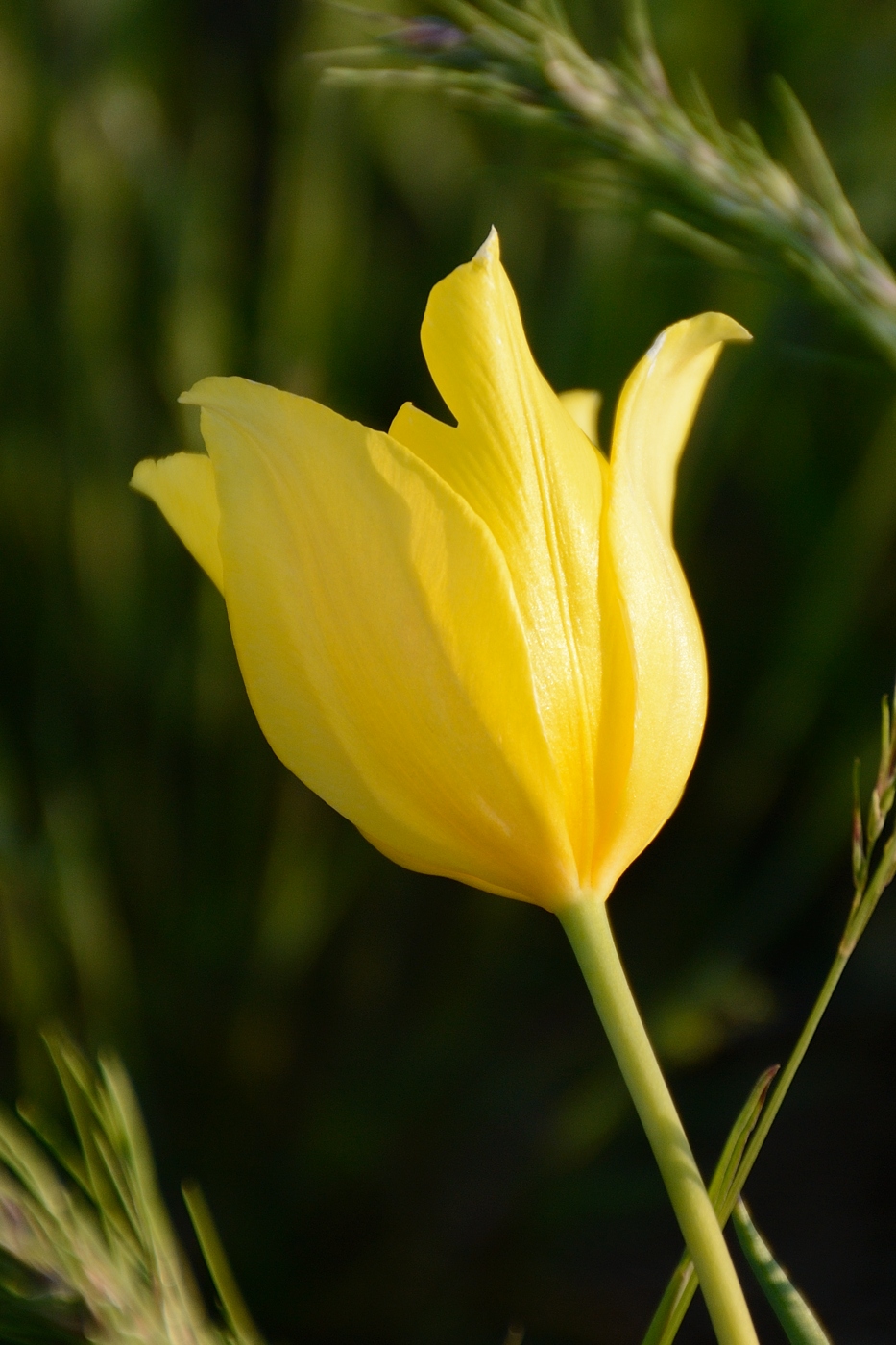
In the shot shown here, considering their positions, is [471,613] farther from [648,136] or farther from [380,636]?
[648,136]

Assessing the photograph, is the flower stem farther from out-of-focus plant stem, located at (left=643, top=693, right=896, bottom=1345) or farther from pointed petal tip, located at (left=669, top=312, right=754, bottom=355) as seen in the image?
pointed petal tip, located at (left=669, top=312, right=754, bottom=355)

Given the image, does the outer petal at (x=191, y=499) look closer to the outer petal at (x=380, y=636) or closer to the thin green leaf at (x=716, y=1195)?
the outer petal at (x=380, y=636)

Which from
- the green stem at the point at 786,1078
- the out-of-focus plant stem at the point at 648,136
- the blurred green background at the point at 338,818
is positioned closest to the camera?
the green stem at the point at 786,1078

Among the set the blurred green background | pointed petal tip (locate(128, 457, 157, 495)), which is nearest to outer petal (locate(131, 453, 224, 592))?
pointed petal tip (locate(128, 457, 157, 495))

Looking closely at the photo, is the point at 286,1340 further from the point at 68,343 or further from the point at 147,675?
the point at 68,343

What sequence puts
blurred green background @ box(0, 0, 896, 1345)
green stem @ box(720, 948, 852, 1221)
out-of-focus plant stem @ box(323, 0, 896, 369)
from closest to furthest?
green stem @ box(720, 948, 852, 1221) → out-of-focus plant stem @ box(323, 0, 896, 369) → blurred green background @ box(0, 0, 896, 1345)

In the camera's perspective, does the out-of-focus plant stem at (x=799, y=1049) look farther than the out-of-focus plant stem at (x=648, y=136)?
No

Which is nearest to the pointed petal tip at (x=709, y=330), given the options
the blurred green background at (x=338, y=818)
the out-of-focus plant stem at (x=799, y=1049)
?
the out-of-focus plant stem at (x=799, y=1049)

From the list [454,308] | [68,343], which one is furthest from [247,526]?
[68,343]
